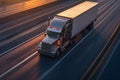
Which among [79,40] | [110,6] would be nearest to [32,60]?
[79,40]

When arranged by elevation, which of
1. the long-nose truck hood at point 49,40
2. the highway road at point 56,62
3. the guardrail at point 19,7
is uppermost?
the long-nose truck hood at point 49,40

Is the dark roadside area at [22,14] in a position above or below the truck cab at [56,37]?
below

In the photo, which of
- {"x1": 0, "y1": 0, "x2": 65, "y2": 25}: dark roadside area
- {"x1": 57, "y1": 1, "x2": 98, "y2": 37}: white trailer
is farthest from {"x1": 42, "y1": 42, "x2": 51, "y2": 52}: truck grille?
{"x1": 0, "y1": 0, "x2": 65, "y2": 25}: dark roadside area

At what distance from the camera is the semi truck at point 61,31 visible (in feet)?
75.9

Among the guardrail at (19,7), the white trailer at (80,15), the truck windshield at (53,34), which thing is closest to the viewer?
the truck windshield at (53,34)

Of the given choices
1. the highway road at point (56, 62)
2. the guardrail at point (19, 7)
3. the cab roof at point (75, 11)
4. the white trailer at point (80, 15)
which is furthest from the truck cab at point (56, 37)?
the guardrail at point (19, 7)

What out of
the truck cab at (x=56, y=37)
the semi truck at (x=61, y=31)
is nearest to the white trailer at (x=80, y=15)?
the semi truck at (x=61, y=31)

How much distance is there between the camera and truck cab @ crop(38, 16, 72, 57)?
23.0m

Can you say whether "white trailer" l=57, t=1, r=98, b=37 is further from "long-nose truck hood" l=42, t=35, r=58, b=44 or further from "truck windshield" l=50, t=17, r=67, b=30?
"long-nose truck hood" l=42, t=35, r=58, b=44

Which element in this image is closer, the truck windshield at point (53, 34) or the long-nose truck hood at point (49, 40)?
the long-nose truck hood at point (49, 40)

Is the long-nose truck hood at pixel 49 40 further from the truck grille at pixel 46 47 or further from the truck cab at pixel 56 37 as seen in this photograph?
→ the truck grille at pixel 46 47

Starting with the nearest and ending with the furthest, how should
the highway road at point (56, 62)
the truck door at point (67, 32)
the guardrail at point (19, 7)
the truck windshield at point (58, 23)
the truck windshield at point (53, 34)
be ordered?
the highway road at point (56, 62) → the truck windshield at point (53, 34) → the truck windshield at point (58, 23) → the truck door at point (67, 32) → the guardrail at point (19, 7)

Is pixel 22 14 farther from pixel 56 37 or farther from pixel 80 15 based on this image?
pixel 56 37

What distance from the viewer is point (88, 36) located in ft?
99.7
